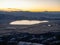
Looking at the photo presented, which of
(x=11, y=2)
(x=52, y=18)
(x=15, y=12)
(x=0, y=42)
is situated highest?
(x=11, y=2)

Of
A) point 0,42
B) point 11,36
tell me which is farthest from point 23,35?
point 0,42

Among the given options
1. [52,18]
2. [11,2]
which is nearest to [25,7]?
[11,2]

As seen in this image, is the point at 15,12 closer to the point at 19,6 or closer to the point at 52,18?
the point at 19,6

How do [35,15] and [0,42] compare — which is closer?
[0,42]

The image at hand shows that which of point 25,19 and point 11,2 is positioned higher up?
point 11,2

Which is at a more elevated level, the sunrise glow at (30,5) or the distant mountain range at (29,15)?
the sunrise glow at (30,5)

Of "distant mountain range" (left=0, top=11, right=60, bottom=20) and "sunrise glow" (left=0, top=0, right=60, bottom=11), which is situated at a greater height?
"sunrise glow" (left=0, top=0, right=60, bottom=11)

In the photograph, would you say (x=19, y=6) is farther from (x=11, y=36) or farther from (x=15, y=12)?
(x=11, y=36)

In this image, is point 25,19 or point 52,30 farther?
point 25,19

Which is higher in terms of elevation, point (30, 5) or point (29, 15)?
point (30, 5)
